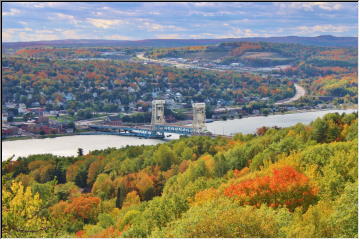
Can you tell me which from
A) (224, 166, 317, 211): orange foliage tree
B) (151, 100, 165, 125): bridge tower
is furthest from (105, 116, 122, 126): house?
(224, 166, 317, 211): orange foliage tree

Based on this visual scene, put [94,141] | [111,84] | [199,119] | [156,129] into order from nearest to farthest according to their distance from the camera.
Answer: [94,141] → [156,129] → [199,119] → [111,84]

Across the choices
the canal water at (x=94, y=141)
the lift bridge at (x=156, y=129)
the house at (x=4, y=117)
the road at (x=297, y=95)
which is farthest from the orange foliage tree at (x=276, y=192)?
the road at (x=297, y=95)

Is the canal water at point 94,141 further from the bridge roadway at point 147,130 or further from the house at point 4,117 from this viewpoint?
the house at point 4,117

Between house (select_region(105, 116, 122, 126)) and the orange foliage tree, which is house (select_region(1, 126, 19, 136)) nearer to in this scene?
house (select_region(105, 116, 122, 126))

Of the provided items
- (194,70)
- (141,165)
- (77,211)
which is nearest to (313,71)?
(194,70)

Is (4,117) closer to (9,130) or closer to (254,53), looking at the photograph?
(9,130)

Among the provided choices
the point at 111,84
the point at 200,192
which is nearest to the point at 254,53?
the point at 111,84
